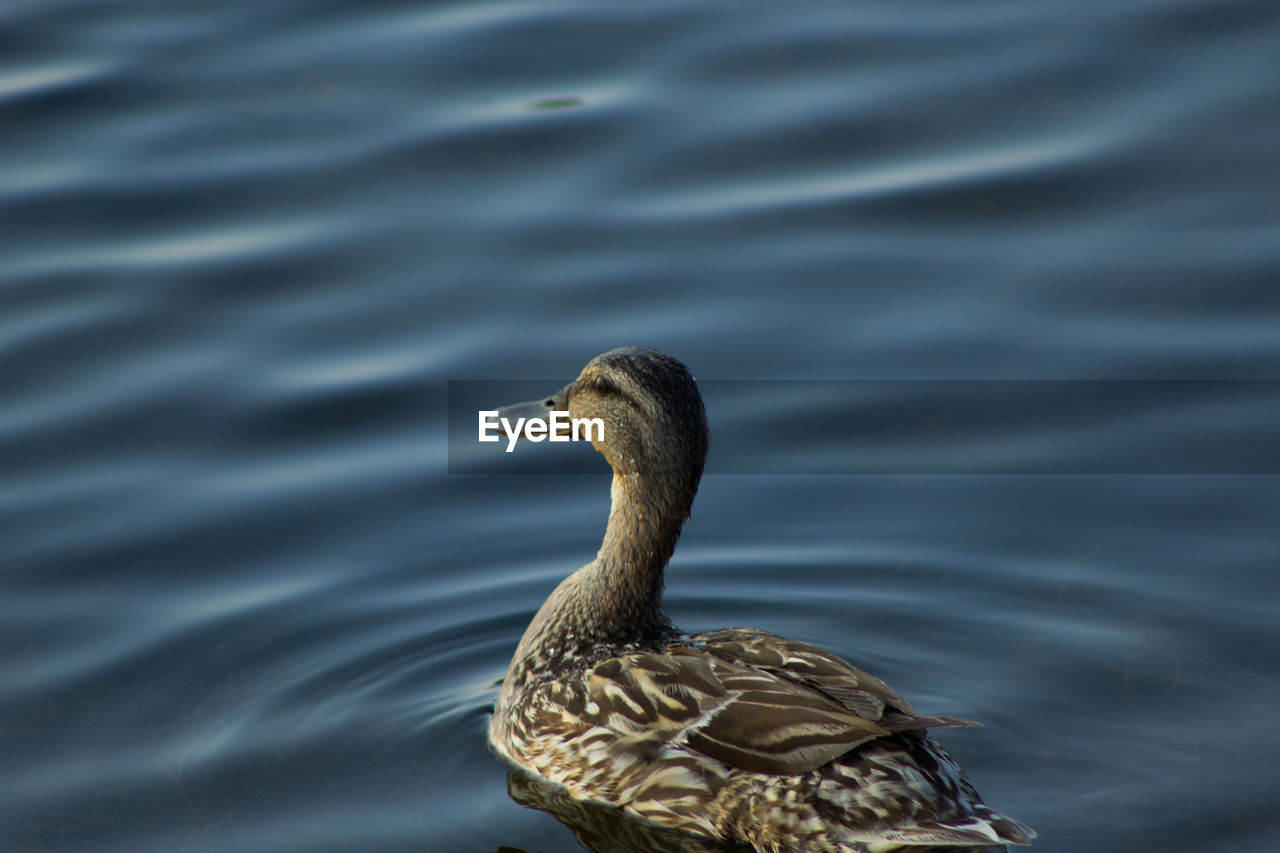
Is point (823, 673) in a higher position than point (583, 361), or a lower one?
lower

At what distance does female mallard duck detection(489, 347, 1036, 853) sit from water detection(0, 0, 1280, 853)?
363mm

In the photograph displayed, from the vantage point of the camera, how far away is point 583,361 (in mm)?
9234

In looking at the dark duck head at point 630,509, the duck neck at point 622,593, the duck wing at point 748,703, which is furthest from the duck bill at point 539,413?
the duck wing at point 748,703

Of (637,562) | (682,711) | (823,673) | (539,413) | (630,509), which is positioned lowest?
(682,711)

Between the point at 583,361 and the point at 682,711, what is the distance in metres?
3.48

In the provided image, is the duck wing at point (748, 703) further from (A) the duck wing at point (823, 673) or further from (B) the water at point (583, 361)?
(B) the water at point (583, 361)

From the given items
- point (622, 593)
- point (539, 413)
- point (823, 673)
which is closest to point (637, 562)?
point (622, 593)

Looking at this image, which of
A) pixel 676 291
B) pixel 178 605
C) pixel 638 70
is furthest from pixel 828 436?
pixel 638 70

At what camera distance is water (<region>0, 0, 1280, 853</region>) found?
6762 millimetres

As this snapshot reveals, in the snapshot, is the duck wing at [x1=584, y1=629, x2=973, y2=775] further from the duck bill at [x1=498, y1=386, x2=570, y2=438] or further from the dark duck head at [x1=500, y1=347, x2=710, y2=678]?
the duck bill at [x1=498, y1=386, x2=570, y2=438]

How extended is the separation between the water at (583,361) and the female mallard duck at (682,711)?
36 centimetres

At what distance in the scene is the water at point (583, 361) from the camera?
676 cm

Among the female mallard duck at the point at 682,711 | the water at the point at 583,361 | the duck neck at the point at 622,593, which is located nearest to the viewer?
the female mallard duck at the point at 682,711

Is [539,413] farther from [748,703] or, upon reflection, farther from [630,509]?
[748,703]
